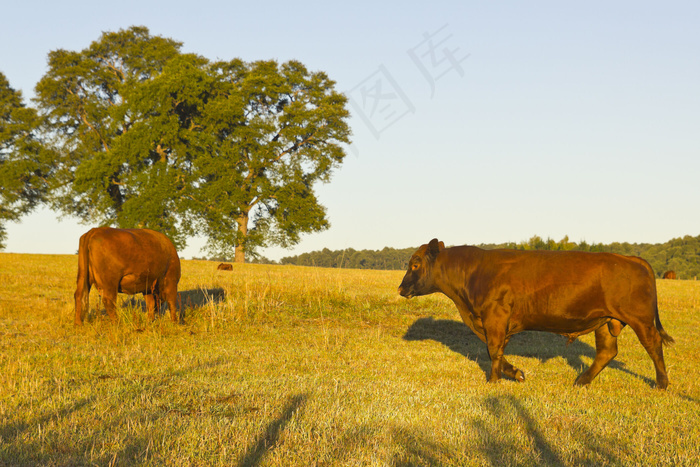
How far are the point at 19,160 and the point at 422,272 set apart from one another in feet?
125

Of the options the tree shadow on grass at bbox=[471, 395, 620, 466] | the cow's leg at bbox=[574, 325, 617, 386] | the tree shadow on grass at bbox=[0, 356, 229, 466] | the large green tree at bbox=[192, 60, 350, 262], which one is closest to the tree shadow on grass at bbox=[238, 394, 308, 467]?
the tree shadow on grass at bbox=[0, 356, 229, 466]

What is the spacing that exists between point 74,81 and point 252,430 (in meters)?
41.1

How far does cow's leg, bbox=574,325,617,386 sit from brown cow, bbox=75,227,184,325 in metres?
7.20

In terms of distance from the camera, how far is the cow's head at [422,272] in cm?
812

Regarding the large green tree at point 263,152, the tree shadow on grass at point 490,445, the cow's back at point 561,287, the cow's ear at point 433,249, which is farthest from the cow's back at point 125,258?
the large green tree at point 263,152

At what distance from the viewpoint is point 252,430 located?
14.8 feet

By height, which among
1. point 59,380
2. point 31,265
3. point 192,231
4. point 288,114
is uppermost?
point 288,114

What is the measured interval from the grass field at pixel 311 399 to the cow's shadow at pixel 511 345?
0.20 ft

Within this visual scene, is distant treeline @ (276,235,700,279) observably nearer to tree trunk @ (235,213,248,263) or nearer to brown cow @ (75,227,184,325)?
tree trunk @ (235,213,248,263)

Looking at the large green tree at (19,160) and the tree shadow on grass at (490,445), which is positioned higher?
the large green tree at (19,160)

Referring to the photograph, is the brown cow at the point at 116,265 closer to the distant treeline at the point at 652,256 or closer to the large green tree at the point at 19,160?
the large green tree at the point at 19,160

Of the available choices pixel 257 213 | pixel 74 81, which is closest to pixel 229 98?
pixel 257 213

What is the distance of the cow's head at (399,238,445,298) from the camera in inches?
320

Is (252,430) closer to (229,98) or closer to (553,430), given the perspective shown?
(553,430)
